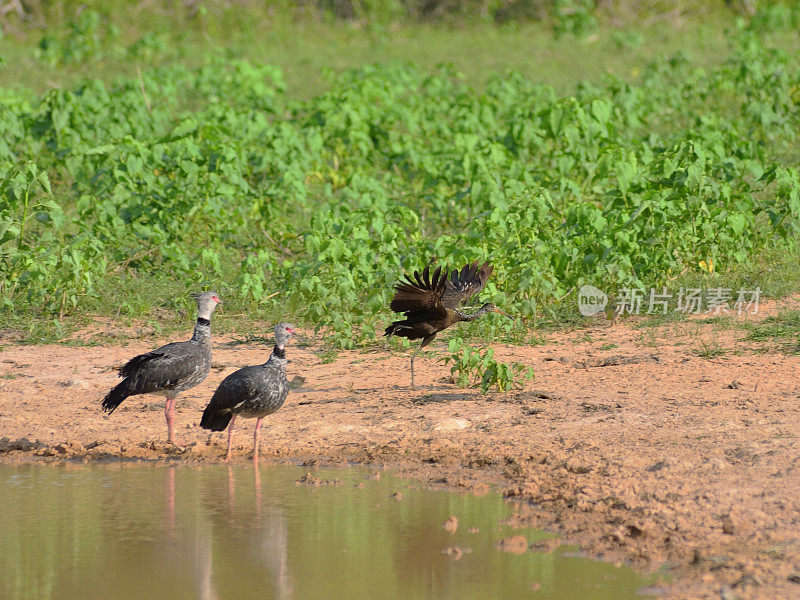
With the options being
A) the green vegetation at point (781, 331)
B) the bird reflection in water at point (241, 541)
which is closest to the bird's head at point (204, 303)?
the bird reflection in water at point (241, 541)

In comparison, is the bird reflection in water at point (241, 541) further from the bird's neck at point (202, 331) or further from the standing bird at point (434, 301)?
the standing bird at point (434, 301)

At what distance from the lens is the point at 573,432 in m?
6.75

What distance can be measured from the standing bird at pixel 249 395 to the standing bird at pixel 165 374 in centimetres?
40

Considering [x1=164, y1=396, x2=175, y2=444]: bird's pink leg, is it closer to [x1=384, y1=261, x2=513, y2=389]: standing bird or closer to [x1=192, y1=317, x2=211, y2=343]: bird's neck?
[x1=192, y1=317, x2=211, y2=343]: bird's neck

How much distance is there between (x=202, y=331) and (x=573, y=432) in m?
2.53

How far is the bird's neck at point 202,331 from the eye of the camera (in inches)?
292

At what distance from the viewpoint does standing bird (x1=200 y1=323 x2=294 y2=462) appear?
6582 mm

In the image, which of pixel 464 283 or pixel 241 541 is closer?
pixel 241 541

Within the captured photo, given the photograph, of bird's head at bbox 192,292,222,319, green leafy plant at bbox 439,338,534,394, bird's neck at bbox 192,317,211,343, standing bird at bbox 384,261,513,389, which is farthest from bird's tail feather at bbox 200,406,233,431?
green leafy plant at bbox 439,338,534,394

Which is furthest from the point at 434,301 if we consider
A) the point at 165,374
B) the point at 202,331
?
the point at 165,374

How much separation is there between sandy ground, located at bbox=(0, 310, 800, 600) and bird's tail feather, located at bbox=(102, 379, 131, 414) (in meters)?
0.22

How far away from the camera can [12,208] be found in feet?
31.9

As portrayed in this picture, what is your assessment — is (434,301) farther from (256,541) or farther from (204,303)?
(256,541)

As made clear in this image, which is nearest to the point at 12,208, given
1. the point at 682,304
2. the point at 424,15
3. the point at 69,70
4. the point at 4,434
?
the point at 4,434
